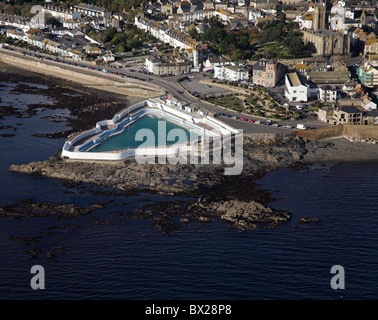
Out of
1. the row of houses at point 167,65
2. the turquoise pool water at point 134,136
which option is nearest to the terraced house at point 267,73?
the row of houses at point 167,65

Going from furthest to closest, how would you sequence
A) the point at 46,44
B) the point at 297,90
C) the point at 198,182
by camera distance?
1. the point at 46,44
2. the point at 297,90
3. the point at 198,182

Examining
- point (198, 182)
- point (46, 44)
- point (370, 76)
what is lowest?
point (198, 182)

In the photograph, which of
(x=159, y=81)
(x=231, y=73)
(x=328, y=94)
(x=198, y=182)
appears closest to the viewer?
(x=198, y=182)

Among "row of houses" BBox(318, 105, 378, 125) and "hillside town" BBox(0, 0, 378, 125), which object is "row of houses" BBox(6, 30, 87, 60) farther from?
"row of houses" BBox(318, 105, 378, 125)

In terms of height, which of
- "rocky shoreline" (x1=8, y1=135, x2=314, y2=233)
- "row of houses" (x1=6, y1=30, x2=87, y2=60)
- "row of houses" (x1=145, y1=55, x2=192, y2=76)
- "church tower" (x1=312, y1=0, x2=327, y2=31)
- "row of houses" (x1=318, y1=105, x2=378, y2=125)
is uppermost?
"church tower" (x1=312, y1=0, x2=327, y2=31)

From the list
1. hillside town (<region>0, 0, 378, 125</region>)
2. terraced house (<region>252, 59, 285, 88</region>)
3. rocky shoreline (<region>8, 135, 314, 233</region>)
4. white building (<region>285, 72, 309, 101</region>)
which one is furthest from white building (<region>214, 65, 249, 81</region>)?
rocky shoreline (<region>8, 135, 314, 233</region>)

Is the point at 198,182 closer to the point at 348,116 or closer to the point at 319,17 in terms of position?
the point at 348,116

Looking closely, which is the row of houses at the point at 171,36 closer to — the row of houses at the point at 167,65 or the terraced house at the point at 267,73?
the row of houses at the point at 167,65

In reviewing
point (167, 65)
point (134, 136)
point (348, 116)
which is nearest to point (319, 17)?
point (167, 65)
